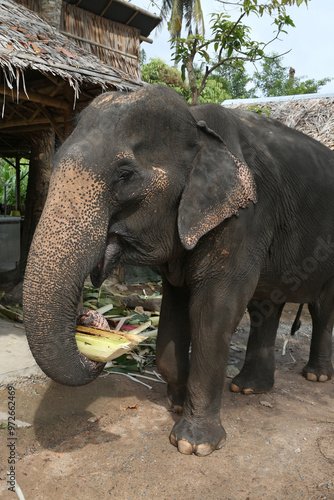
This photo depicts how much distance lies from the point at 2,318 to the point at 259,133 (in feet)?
11.8

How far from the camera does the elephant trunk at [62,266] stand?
83.3 inches

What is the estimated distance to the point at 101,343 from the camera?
263 cm

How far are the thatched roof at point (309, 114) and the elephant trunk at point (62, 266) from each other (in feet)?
21.5

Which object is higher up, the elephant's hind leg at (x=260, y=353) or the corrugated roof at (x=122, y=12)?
the corrugated roof at (x=122, y=12)

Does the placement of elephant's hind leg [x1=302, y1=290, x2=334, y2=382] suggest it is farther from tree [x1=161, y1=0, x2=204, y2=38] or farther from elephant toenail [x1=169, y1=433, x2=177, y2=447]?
tree [x1=161, y1=0, x2=204, y2=38]

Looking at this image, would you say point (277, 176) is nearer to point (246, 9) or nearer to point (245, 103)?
point (246, 9)

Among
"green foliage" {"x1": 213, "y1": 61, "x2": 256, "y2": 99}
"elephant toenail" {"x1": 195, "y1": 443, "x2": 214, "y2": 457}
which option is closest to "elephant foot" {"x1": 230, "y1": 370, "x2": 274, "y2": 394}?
"elephant toenail" {"x1": 195, "y1": 443, "x2": 214, "y2": 457}

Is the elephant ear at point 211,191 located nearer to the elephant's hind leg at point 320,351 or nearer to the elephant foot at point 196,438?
the elephant foot at point 196,438

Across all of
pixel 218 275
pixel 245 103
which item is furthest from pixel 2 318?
pixel 245 103

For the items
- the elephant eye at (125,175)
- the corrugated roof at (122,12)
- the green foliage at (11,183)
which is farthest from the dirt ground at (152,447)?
the green foliage at (11,183)

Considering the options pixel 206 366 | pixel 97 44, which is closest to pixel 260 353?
pixel 206 366

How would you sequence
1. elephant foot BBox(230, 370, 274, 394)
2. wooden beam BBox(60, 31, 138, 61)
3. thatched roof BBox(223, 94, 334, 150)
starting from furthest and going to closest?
wooden beam BBox(60, 31, 138, 61)
thatched roof BBox(223, 94, 334, 150)
elephant foot BBox(230, 370, 274, 394)

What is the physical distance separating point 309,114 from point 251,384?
672 cm

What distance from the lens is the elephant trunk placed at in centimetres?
212
